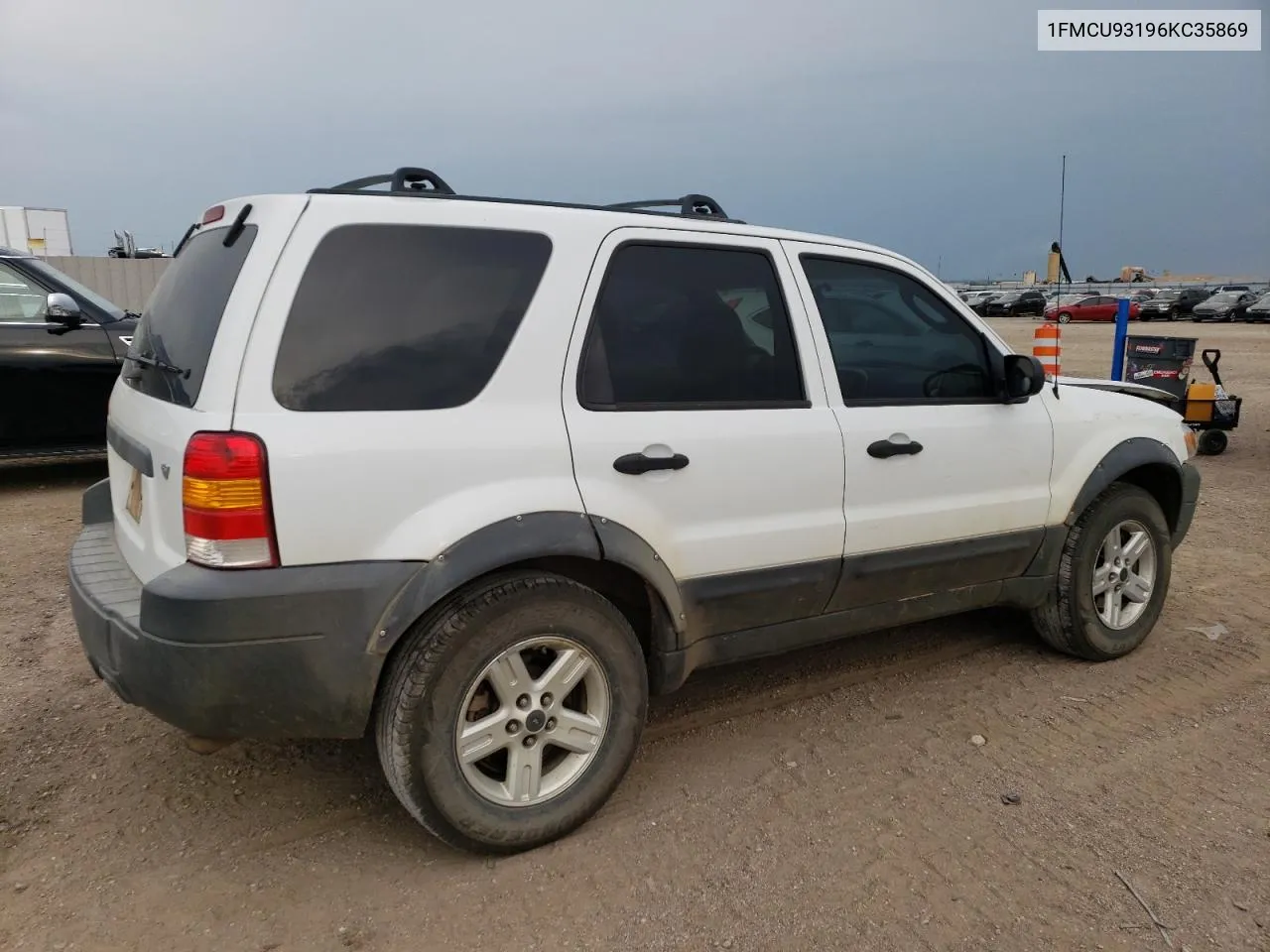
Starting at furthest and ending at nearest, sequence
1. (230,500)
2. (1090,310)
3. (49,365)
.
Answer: (1090,310) < (49,365) < (230,500)

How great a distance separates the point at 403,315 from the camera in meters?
2.57

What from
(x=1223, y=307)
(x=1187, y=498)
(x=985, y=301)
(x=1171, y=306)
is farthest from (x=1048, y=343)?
(x=985, y=301)

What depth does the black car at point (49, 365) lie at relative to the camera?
6828 mm

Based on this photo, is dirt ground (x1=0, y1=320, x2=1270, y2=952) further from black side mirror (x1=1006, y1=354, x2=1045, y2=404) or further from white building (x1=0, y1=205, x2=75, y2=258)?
white building (x1=0, y1=205, x2=75, y2=258)

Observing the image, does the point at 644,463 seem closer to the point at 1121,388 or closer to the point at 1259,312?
the point at 1121,388

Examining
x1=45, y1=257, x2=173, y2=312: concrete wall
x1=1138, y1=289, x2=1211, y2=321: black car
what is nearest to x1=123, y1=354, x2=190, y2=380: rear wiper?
x1=45, y1=257, x2=173, y2=312: concrete wall

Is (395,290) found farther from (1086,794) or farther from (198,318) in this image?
(1086,794)

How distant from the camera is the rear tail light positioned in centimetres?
232

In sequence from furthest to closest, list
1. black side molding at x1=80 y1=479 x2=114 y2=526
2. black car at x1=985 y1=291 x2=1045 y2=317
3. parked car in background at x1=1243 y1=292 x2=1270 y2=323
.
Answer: black car at x1=985 y1=291 x2=1045 y2=317 < parked car in background at x1=1243 y1=292 x2=1270 y2=323 < black side molding at x1=80 y1=479 x2=114 y2=526

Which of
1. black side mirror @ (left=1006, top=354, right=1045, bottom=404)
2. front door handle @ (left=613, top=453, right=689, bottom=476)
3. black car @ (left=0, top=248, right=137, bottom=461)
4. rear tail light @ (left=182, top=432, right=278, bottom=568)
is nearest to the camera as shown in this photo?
rear tail light @ (left=182, top=432, right=278, bottom=568)

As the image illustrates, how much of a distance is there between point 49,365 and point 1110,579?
23.1 ft

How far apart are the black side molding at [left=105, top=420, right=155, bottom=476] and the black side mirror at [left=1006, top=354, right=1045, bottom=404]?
3.00 m

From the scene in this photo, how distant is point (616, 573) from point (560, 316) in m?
0.81

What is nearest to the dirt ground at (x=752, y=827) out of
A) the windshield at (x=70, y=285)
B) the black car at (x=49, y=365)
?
the black car at (x=49, y=365)
